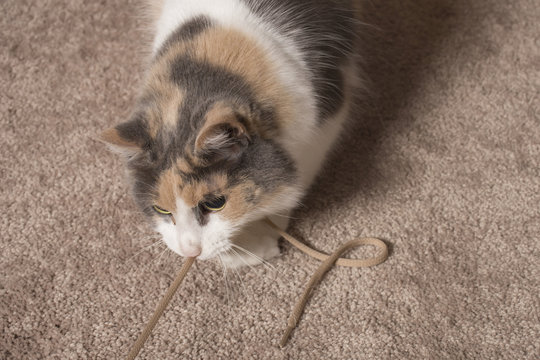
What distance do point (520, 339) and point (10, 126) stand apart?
1314 millimetres

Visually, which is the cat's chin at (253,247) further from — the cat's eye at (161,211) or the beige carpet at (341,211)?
the cat's eye at (161,211)

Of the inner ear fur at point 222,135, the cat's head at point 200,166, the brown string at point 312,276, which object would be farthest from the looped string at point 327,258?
the inner ear fur at point 222,135

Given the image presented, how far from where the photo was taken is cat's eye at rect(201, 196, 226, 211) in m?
0.88

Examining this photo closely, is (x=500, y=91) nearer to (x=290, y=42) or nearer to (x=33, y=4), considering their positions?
(x=290, y=42)

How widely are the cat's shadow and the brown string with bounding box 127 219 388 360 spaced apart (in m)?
0.10

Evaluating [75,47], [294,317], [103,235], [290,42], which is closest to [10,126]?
[75,47]

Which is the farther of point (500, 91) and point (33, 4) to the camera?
point (33, 4)

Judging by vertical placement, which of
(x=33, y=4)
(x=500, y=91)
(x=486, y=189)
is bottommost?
(x=486, y=189)

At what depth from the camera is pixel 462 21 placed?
4.83ft

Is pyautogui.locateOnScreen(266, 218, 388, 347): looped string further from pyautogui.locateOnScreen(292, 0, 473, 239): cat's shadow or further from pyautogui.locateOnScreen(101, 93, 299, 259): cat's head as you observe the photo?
pyautogui.locateOnScreen(101, 93, 299, 259): cat's head

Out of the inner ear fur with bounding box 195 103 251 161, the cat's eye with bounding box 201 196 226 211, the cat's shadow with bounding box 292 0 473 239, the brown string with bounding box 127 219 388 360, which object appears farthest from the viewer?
the cat's shadow with bounding box 292 0 473 239

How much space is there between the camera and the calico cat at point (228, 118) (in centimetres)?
86

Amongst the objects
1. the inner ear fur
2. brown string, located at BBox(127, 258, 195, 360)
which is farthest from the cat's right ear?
brown string, located at BBox(127, 258, 195, 360)

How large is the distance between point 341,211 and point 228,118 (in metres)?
0.50
